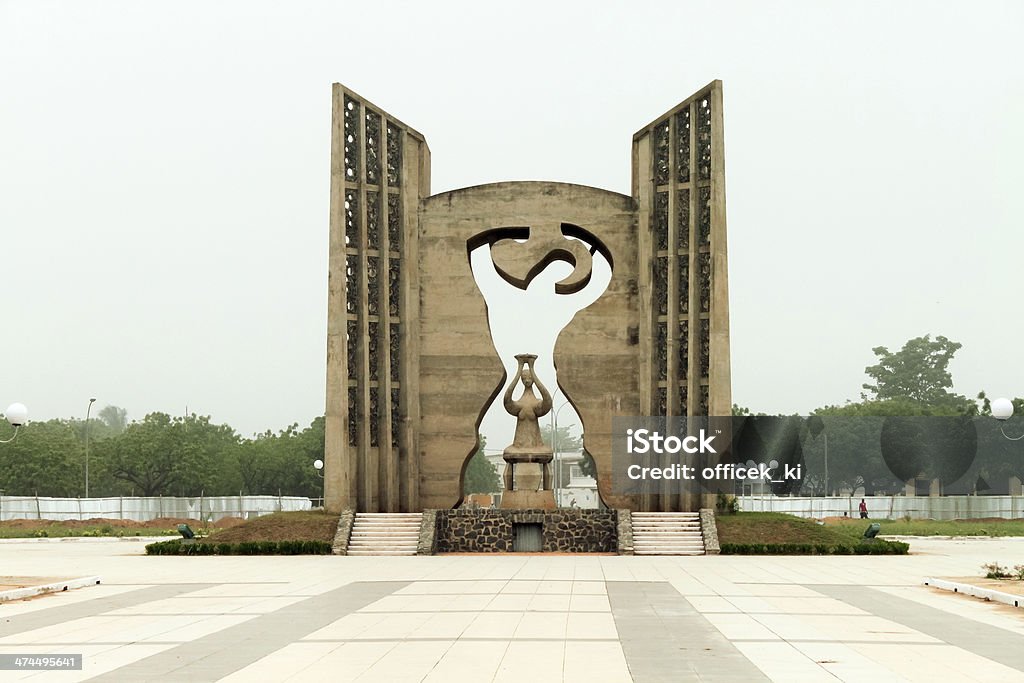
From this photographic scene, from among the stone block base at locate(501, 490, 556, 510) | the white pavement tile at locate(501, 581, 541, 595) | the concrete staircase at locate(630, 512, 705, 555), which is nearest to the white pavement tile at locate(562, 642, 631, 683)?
the white pavement tile at locate(501, 581, 541, 595)

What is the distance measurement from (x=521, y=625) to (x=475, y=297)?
22.9m

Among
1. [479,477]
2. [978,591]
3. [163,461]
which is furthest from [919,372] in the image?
[978,591]

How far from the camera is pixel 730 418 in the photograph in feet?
117

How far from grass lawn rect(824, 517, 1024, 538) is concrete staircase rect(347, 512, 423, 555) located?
47.1 ft

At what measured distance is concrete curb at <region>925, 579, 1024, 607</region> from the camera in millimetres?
18375

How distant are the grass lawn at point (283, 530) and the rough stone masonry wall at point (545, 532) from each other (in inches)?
129

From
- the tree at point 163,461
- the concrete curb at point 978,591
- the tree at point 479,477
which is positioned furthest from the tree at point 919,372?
the concrete curb at point 978,591

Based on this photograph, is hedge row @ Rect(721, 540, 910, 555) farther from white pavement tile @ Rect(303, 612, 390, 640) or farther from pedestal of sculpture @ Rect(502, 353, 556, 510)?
white pavement tile @ Rect(303, 612, 390, 640)

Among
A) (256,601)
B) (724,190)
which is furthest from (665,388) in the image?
(256,601)

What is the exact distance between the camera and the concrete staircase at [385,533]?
33.9 metres

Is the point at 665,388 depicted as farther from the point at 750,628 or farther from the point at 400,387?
the point at 750,628

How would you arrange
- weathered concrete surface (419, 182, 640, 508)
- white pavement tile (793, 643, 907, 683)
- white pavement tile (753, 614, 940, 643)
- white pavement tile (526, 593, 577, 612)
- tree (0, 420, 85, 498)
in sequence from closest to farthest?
1. white pavement tile (793, 643, 907, 683)
2. white pavement tile (753, 614, 940, 643)
3. white pavement tile (526, 593, 577, 612)
4. weathered concrete surface (419, 182, 640, 508)
5. tree (0, 420, 85, 498)

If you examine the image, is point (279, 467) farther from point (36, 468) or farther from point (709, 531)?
point (709, 531)

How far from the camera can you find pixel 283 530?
34719mm
